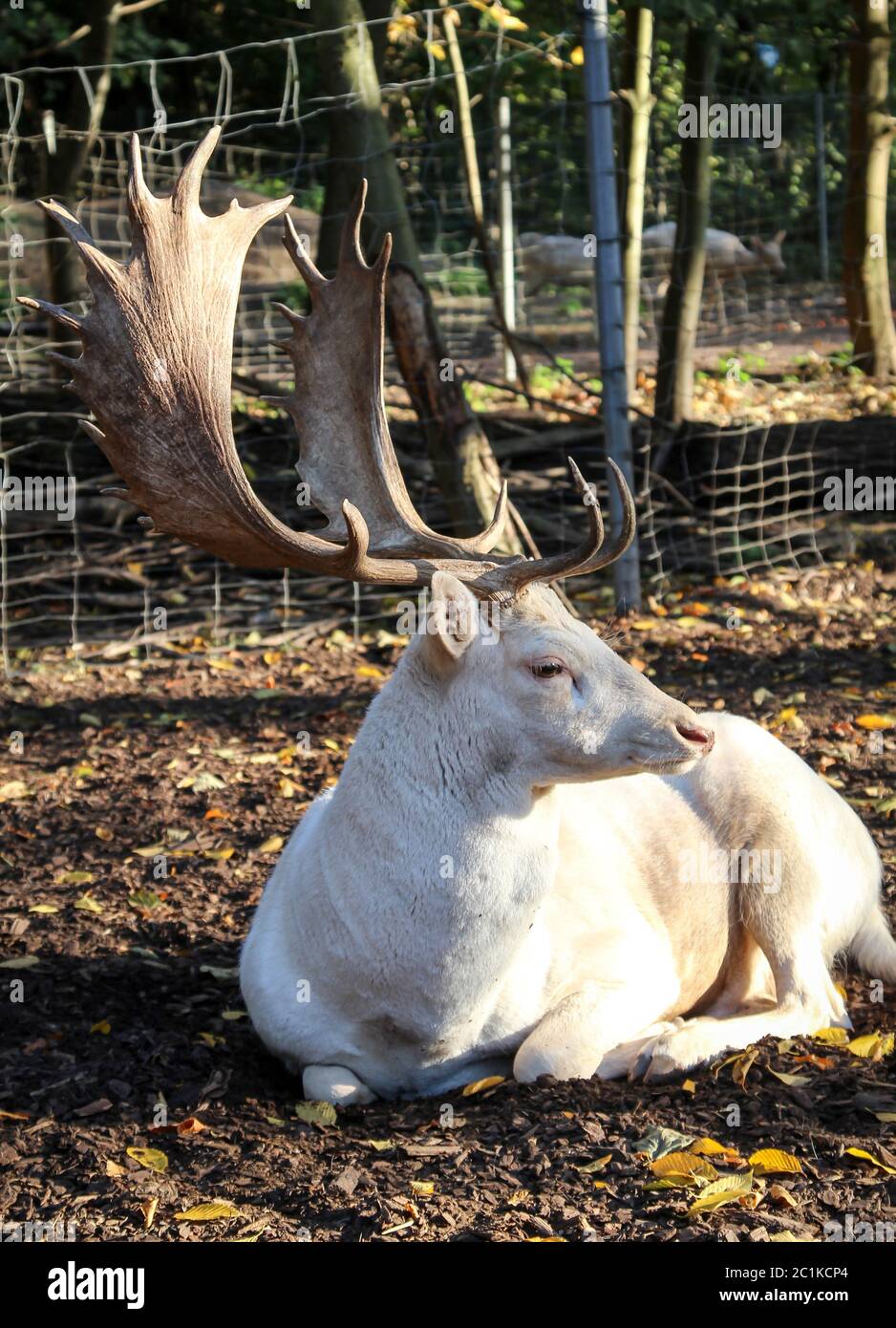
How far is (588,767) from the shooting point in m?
3.74

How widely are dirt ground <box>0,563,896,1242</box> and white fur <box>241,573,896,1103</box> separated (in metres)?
0.17

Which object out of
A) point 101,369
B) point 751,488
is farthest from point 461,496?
point 101,369

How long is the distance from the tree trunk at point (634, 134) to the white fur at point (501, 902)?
5.51m

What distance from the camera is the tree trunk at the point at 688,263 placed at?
10.3m

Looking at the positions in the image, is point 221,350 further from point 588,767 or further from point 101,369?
point 588,767

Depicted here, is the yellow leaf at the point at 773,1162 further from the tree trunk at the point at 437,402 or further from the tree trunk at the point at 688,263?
the tree trunk at the point at 688,263

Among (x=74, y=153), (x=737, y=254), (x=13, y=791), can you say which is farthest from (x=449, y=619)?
(x=737, y=254)

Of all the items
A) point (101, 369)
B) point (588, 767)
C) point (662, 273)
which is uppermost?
point (662, 273)

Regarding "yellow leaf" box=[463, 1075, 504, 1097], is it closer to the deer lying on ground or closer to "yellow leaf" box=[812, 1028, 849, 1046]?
the deer lying on ground

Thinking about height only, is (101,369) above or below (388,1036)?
above

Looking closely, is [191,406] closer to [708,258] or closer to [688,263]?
[688,263]

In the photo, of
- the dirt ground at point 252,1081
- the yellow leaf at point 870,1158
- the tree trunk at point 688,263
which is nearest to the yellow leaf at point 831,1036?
the dirt ground at point 252,1081

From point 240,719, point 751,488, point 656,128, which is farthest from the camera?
point 656,128

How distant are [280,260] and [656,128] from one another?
5.32 m
